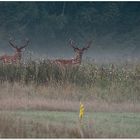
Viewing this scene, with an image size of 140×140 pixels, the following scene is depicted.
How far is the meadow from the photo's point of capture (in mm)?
11312

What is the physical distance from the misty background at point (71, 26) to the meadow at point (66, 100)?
1849 centimetres

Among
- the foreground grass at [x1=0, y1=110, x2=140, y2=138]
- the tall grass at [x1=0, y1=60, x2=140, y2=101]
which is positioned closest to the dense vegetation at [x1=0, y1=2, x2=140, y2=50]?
the tall grass at [x1=0, y1=60, x2=140, y2=101]

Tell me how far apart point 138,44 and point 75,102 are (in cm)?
2418

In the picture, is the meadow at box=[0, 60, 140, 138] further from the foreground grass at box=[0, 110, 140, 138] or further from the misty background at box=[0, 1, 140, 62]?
the misty background at box=[0, 1, 140, 62]

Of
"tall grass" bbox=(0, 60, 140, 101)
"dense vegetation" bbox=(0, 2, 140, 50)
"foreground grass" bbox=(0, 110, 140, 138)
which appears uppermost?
"dense vegetation" bbox=(0, 2, 140, 50)

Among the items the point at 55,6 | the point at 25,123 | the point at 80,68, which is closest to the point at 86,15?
the point at 55,6

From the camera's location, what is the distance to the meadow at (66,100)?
11312 mm

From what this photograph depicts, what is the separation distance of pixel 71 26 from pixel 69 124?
26.5 meters

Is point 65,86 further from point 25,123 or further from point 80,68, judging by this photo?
point 25,123

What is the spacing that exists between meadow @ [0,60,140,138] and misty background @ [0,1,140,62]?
60.7 feet

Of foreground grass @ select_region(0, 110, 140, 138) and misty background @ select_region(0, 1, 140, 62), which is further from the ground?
misty background @ select_region(0, 1, 140, 62)

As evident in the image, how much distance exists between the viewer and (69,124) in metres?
11.9

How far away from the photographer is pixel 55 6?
1571 inches

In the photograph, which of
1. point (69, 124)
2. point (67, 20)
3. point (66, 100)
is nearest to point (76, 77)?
point (66, 100)
